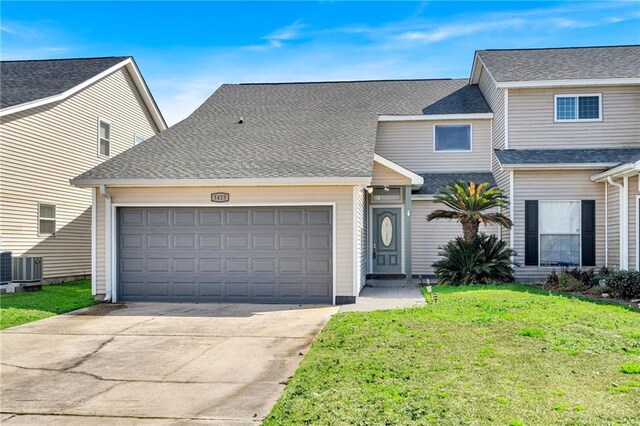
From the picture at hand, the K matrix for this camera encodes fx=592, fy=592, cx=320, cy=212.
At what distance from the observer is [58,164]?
17.4 m

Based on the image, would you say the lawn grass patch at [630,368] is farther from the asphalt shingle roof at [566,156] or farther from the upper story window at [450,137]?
the upper story window at [450,137]

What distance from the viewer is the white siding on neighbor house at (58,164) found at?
1556 cm

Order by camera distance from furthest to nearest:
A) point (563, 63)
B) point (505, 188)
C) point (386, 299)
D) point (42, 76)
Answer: point (42, 76)
point (563, 63)
point (505, 188)
point (386, 299)

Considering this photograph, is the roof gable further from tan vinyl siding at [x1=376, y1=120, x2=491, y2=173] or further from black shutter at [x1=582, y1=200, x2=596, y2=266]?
black shutter at [x1=582, y1=200, x2=596, y2=266]

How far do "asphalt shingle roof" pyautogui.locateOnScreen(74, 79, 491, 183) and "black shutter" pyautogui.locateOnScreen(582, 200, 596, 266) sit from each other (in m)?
4.51

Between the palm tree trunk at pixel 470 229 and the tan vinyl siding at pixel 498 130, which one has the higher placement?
the tan vinyl siding at pixel 498 130

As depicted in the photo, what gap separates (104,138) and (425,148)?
10644 mm

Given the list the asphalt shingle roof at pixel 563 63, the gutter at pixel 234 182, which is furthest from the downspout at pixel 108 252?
the asphalt shingle roof at pixel 563 63

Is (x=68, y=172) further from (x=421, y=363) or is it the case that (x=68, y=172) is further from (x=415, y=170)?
(x=421, y=363)

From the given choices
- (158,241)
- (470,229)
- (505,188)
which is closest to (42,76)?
(158,241)

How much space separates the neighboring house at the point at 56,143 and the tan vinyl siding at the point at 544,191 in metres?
13.0

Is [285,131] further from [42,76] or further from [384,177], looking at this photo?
[42,76]

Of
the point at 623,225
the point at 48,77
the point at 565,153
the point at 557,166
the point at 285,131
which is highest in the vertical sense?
the point at 48,77

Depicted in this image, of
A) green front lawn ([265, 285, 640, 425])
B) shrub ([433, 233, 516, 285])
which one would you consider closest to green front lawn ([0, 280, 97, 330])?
green front lawn ([265, 285, 640, 425])
